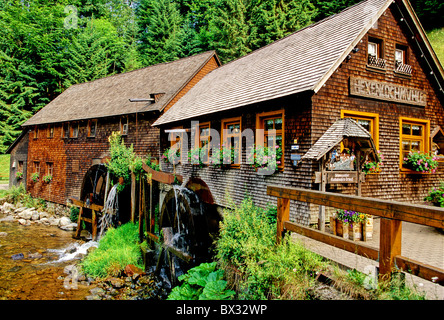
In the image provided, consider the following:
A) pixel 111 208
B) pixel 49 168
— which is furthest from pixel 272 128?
pixel 49 168

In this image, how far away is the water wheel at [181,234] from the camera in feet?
27.4

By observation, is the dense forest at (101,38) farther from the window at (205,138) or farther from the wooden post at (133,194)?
the wooden post at (133,194)

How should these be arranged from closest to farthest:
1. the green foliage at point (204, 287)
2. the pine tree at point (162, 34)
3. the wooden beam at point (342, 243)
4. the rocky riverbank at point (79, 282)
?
the wooden beam at point (342, 243), the green foliage at point (204, 287), the rocky riverbank at point (79, 282), the pine tree at point (162, 34)

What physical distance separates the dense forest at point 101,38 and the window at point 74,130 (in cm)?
1328

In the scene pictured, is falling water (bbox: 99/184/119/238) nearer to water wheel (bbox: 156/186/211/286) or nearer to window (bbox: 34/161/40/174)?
water wheel (bbox: 156/186/211/286)

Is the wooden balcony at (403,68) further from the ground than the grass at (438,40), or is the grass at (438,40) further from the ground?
the grass at (438,40)

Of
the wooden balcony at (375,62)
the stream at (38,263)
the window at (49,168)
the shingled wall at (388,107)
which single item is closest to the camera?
the shingled wall at (388,107)

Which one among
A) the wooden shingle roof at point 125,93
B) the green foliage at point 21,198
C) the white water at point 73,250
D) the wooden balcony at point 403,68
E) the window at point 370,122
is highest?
the wooden shingle roof at point 125,93

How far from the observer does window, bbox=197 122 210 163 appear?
10.9m

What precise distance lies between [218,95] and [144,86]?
8.73m

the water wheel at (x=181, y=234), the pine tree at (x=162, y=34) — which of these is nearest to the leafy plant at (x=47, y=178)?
the water wheel at (x=181, y=234)

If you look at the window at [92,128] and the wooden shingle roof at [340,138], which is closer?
the wooden shingle roof at [340,138]

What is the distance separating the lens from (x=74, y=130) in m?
19.9

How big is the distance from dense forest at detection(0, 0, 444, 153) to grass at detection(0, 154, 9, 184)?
83.1 inches
